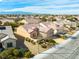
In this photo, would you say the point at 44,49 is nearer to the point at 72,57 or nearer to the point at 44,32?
the point at 72,57

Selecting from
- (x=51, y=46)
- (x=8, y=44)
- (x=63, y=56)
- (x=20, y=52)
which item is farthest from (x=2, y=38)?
(x=63, y=56)

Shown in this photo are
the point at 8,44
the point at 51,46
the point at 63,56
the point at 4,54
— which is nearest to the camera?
the point at 4,54

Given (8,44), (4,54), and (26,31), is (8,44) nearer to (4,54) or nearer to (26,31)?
(4,54)

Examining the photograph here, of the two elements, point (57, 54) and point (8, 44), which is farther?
point (8, 44)

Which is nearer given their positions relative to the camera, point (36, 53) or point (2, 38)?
point (36, 53)

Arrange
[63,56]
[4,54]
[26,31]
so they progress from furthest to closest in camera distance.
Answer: [26,31]
[63,56]
[4,54]

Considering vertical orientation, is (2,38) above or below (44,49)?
above

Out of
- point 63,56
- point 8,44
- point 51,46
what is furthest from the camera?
point 51,46

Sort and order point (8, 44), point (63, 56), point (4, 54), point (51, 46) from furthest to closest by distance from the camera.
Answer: point (51, 46)
point (8, 44)
point (63, 56)
point (4, 54)

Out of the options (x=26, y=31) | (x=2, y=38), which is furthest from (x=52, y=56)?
(x=26, y=31)
